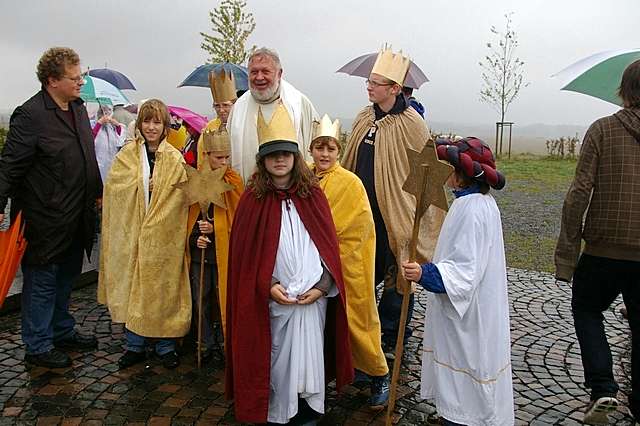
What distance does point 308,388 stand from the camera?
3.44m

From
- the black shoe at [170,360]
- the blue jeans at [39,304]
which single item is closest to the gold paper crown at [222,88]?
the blue jeans at [39,304]

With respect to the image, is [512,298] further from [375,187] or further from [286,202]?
[286,202]

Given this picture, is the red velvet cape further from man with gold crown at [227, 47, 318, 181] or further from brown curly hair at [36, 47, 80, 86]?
brown curly hair at [36, 47, 80, 86]

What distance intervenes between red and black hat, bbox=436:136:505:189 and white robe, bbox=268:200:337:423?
2.92 ft

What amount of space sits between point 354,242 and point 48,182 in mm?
2306

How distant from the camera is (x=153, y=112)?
15.1 feet

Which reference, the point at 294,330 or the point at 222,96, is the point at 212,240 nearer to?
the point at 222,96

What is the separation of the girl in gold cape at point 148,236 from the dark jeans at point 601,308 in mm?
2793

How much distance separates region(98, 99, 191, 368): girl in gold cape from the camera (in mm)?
4594

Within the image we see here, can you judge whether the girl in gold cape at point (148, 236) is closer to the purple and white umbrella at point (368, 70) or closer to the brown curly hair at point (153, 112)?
the brown curly hair at point (153, 112)

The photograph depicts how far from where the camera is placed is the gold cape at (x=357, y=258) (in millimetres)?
3918

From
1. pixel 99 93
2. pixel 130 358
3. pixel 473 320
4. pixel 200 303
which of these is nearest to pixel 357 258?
pixel 473 320

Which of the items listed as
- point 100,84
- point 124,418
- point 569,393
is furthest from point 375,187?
point 100,84

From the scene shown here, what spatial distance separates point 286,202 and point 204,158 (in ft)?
4.78
